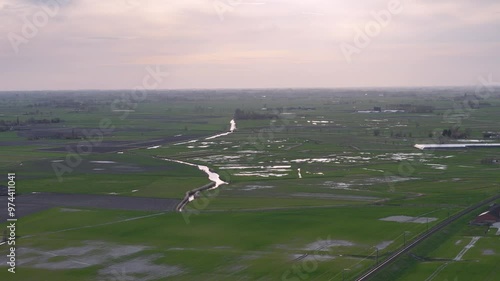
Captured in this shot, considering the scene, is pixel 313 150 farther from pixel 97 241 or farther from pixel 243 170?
pixel 97 241

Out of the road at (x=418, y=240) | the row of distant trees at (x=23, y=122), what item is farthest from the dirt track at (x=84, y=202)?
the row of distant trees at (x=23, y=122)

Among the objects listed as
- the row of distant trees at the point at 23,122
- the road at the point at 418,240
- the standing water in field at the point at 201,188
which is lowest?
the road at the point at 418,240

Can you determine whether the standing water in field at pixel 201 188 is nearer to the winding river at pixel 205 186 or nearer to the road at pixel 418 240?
the winding river at pixel 205 186

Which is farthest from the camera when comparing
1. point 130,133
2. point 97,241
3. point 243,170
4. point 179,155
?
point 130,133

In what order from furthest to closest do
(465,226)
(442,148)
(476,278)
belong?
(442,148), (465,226), (476,278)

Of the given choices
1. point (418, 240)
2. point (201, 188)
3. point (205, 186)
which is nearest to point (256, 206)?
point (201, 188)

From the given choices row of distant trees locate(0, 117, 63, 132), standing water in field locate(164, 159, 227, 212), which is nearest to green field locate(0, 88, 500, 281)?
standing water in field locate(164, 159, 227, 212)

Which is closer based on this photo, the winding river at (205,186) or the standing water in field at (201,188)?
the standing water in field at (201,188)

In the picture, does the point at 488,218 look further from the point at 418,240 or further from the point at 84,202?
the point at 84,202

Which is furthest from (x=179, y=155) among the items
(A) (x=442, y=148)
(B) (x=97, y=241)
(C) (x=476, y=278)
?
(C) (x=476, y=278)
